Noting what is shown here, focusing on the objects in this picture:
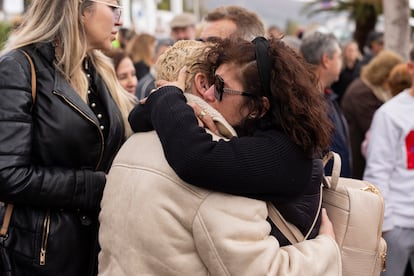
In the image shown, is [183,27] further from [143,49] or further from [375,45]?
[375,45]

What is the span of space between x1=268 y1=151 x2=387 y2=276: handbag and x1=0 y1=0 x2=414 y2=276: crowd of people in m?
0.10

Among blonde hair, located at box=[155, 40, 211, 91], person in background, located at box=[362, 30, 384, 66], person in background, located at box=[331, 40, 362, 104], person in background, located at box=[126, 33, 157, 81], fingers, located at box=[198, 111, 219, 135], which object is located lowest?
person in background, located at box=[362, 30, 384, 66]

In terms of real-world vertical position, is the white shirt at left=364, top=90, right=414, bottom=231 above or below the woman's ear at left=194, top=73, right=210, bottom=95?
below

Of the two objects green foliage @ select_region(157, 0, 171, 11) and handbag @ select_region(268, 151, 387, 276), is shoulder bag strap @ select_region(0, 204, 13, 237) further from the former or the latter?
green foliage @ select_region(157, 0, 171, 11)

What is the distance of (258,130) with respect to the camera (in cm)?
225

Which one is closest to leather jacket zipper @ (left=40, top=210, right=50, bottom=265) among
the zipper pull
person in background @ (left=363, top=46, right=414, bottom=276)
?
the zipper pull

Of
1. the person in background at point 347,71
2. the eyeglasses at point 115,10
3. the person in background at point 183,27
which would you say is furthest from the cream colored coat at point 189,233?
the person in background at point 347,71

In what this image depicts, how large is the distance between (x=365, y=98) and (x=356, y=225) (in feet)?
12.9

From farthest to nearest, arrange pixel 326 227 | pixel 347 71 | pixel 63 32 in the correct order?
pixel 347 71, pixel 63 32, pixel 326 227

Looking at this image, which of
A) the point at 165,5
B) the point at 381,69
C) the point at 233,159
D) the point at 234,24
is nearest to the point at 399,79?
the point at 381,69

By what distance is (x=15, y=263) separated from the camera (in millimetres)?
2895

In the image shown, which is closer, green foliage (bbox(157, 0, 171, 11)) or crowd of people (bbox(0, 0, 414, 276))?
crowd of people (bbox(0, 0, 414, 276))

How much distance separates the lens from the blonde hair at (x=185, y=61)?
93.7 inches

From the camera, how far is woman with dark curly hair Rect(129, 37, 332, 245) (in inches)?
83.1
